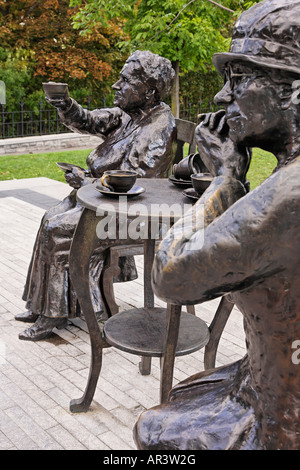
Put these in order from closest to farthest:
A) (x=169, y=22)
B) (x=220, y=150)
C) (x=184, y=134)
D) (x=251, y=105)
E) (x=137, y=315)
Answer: (x=251, y=105) < (x=220, y=150) < (x=137, y=315) < (x=184, y=134) < (x=169, y=22)

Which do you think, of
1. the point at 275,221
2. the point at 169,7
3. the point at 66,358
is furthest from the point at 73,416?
the point at 169,7

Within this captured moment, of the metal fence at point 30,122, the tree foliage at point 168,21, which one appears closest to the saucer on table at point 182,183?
the tree foliage at point 168,21

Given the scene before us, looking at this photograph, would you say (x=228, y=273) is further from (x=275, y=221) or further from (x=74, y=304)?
(x=74, y=304)

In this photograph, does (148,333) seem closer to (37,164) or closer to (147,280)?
(147,280)

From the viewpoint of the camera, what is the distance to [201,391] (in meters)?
1.88

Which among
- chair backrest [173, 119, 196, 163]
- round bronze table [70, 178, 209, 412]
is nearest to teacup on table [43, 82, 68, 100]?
chair backrest [173, 119, 196, 163]

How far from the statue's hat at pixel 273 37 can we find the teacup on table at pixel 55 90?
2892 mm

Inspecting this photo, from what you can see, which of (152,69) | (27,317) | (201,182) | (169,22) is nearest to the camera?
(201,182)

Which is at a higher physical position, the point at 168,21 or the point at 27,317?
the point at 168,21

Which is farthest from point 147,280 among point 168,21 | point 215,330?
point 168,21

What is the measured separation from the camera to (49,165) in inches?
464

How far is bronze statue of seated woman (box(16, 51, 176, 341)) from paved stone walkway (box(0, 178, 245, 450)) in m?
0.28

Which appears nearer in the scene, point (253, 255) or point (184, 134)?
point (253, 255)

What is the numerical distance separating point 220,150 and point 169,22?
9.71 meters
